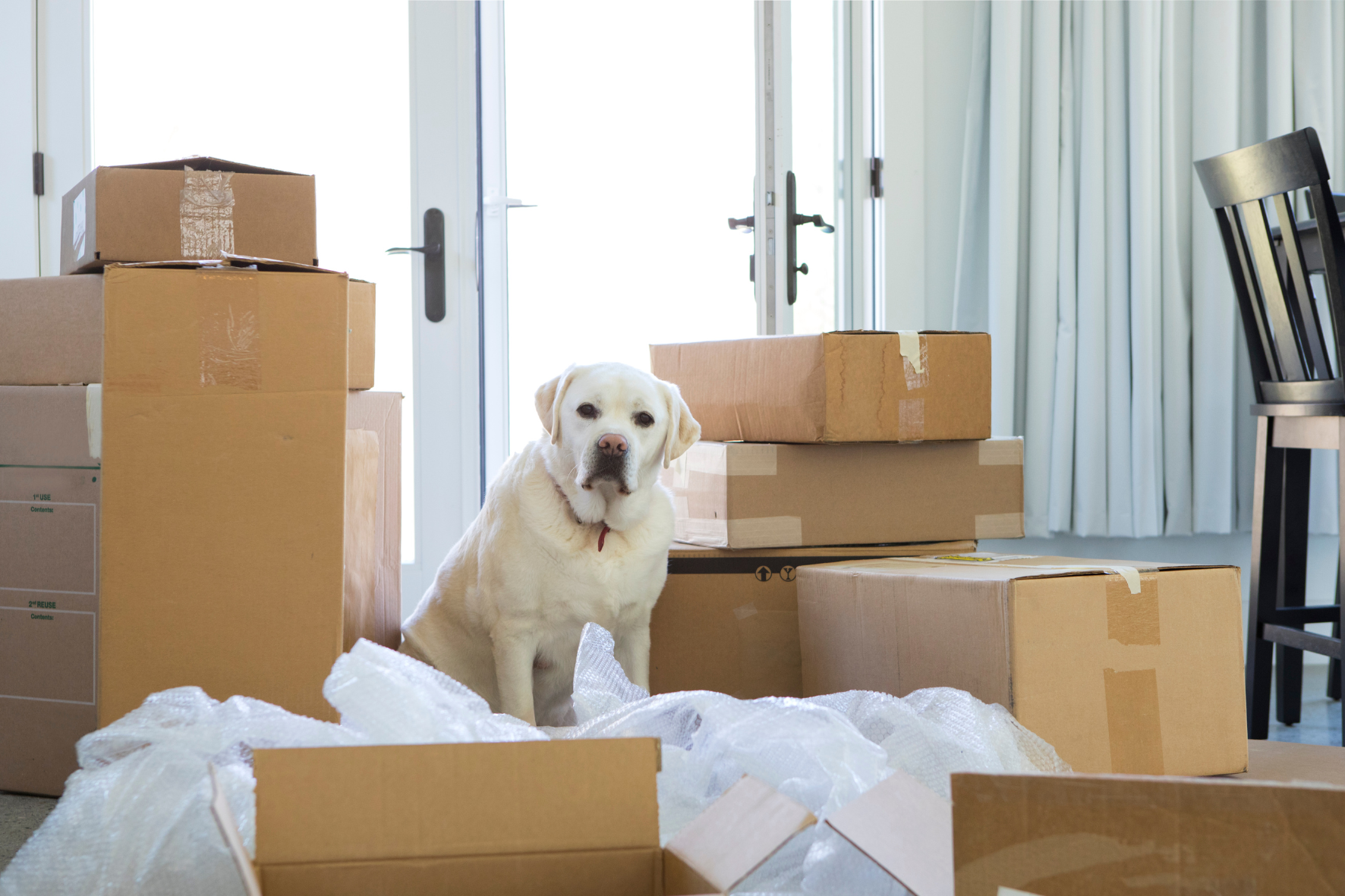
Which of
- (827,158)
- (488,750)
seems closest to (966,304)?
(827,158)

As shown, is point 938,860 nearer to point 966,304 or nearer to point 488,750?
point 488,750

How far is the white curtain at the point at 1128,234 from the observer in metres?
2.65

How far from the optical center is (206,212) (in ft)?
4.91

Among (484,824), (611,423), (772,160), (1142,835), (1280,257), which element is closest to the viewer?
(1142,835)

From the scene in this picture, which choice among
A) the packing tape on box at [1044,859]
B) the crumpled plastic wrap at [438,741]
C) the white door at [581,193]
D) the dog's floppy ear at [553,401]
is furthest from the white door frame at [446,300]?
the packing tape on box at [1044,859]

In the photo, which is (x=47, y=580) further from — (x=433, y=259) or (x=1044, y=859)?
(x=1044, y=859)

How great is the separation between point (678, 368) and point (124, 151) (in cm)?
165

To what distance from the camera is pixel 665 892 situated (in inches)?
27.1

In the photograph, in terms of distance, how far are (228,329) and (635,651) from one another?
0.80 m

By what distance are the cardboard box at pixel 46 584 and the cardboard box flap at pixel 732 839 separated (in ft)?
3.80

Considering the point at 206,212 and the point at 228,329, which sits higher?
the point at 206,212

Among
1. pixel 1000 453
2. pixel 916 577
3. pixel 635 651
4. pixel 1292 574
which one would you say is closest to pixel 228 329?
pixel 635 651

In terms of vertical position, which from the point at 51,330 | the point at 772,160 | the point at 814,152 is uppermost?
the point at 814,152

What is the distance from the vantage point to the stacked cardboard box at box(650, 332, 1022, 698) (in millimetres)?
1667
